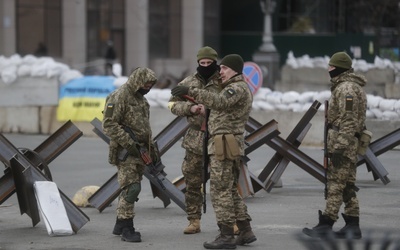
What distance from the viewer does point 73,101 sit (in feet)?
67.2

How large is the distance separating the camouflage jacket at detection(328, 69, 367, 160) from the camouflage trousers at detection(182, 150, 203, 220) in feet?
4.17

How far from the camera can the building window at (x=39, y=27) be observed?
43.5 metres

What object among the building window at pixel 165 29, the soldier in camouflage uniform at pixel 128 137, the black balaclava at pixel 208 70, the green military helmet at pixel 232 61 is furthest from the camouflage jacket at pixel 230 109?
the building window at pixel 165 29

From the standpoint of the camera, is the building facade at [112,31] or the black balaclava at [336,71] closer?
the black balaclava at [336,71]

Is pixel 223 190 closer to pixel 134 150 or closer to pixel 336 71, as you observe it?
pixel 134 150

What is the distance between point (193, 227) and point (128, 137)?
1142 mm

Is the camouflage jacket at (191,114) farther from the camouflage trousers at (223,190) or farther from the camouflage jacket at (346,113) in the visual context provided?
the camouflage jacket at (346,113)

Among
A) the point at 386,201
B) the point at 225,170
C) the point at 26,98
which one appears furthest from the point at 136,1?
the point at 225,170

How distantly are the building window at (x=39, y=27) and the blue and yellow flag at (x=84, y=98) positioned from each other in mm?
22989

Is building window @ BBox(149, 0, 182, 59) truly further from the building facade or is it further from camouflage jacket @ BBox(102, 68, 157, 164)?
camouflage jacket @ BBox(102, 68, 157, 164)

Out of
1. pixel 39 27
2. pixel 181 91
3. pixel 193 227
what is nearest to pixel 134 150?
pixel 181 91

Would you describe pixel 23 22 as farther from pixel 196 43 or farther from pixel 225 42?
pixel 225 42

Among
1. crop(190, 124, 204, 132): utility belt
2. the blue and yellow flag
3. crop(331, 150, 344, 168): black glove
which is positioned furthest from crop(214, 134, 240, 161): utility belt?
the blue and yellow flag

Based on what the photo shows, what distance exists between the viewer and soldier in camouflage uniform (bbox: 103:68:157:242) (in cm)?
932
